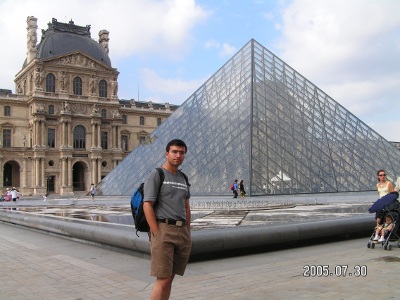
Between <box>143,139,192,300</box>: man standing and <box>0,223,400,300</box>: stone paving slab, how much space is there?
3.37 feet

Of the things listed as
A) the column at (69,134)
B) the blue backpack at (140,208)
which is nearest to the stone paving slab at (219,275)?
the blue backpack at (140,208)

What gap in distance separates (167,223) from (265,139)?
18.9 meters

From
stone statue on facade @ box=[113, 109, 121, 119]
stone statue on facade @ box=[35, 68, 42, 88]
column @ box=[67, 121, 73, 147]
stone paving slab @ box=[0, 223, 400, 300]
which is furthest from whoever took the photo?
stone statue on facade @ box=[113, 109, 121, 119]

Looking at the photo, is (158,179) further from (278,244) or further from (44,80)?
(44,80)

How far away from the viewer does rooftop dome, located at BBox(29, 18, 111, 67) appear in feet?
191

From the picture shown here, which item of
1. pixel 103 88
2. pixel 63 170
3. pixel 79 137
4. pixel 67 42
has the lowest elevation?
pixel 63 170

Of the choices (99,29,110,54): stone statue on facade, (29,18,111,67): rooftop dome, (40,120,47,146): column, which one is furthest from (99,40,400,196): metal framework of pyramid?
(99,29,110,54): stone statue on facade

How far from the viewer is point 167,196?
367cm

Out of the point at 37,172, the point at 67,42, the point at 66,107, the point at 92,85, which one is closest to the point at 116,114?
the point at 92,85

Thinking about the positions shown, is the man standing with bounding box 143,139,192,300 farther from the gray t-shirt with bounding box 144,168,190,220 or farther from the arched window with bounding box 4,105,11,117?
the arched window with bounding box 4,105,11,117

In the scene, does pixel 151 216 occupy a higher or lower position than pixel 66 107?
lower

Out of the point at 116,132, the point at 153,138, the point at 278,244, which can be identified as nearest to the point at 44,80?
the point at 116,132

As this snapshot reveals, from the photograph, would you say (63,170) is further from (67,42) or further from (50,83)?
(67,42)

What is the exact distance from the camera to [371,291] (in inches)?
176
